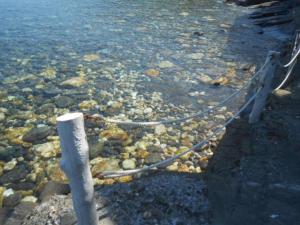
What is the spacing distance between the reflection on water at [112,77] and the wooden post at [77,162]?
89.4 inches

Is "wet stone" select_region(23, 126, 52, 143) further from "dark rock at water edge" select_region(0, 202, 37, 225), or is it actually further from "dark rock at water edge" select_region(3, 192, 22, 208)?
"dark rock at water edge" select_region(0, 202, 37, 225)

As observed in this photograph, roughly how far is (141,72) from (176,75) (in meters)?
0.90

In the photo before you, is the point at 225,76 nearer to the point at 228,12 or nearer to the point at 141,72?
the point at 141,72

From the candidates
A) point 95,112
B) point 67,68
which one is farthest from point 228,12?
point 95,112

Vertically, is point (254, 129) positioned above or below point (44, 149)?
above

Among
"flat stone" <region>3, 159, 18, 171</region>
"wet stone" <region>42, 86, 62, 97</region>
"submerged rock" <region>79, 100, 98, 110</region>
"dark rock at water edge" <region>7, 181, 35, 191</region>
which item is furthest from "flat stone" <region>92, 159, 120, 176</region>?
"wet stone" <region>42, 86, 62, 97</region>

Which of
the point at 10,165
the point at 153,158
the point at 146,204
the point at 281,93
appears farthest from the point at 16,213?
the point at 281,93

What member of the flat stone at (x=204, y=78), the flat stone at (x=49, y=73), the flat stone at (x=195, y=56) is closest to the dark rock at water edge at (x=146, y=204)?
the flat stone at (x=204, y=78)

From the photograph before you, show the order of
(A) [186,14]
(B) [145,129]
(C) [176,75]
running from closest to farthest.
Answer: (B) [145,129] → (C) [176,75] → (A) [186,14]

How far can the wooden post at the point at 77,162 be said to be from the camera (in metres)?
2.26

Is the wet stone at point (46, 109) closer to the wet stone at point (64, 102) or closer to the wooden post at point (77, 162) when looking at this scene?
the wet stone at point (64, 102)

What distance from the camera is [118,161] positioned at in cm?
519

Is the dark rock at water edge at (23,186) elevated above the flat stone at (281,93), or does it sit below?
below

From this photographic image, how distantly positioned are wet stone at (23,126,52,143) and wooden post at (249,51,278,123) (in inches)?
137
